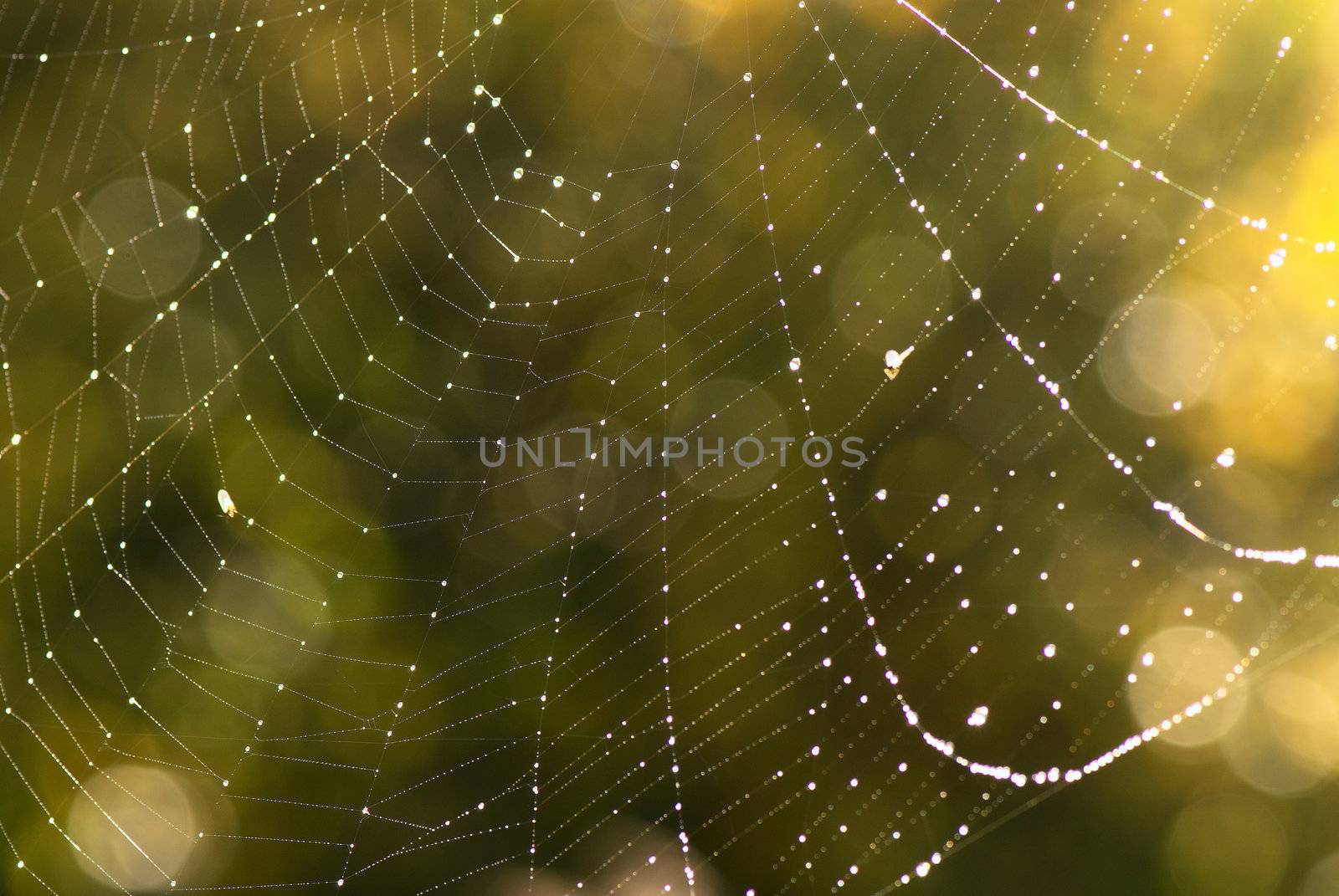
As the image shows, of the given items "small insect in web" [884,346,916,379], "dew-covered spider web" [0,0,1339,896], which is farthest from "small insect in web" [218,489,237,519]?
"small insect in web" [884,346,916,379]

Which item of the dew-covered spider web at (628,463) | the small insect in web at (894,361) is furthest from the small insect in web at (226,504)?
the small insect in web at (894,361)

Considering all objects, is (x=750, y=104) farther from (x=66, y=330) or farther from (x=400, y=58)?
(x=66, y=330)

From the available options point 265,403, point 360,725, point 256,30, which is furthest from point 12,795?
point 256,30

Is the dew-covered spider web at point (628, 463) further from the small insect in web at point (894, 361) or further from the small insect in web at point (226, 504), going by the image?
the small insect in web at point (226, 504)

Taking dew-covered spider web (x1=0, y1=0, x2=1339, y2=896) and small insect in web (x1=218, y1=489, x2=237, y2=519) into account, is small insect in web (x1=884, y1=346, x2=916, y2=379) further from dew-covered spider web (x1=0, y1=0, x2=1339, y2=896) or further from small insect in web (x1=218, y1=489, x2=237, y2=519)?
small insect in web (x1=218, y1=489, x2=237, y2=519)

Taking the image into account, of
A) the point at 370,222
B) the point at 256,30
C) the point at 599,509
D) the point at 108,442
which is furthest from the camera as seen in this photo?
the point at 599,509
